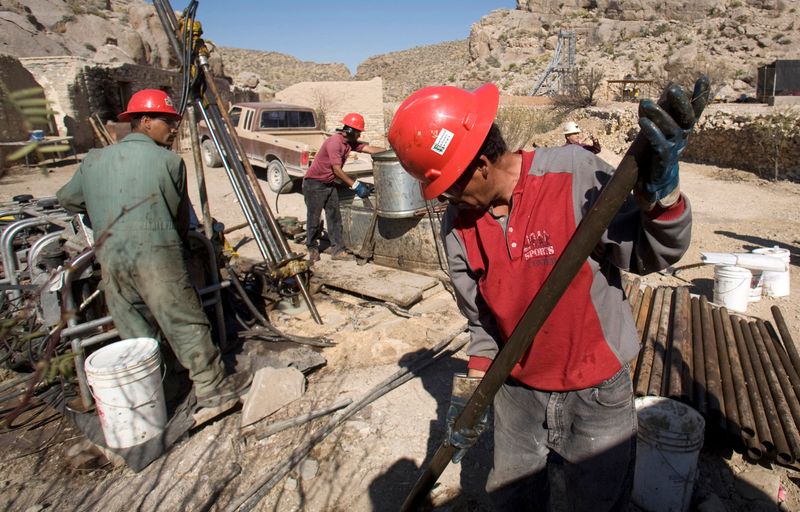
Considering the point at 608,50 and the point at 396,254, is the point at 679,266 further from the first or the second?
the point at 608,50

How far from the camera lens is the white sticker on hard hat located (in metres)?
1.58

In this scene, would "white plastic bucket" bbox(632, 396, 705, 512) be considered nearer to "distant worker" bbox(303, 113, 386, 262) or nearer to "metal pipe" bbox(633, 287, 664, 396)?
"metal pipe" bbox(633, 287, 664, 396)

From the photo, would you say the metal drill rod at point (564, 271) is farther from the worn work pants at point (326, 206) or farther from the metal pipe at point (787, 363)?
the worn work pants at point (326, 206)

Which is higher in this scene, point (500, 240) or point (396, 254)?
point (500, 240)

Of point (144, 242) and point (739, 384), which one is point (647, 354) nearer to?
point (739, 384)

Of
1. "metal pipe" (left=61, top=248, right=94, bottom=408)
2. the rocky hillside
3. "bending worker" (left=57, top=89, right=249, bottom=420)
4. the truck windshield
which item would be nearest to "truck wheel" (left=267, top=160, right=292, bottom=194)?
the truck windshield

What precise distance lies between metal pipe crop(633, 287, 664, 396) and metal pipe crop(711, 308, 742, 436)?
43 cm

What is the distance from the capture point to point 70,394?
3.70 metres

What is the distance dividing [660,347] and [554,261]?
2503mm

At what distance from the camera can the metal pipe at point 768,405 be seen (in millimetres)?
2654

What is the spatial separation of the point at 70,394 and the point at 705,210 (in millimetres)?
9938

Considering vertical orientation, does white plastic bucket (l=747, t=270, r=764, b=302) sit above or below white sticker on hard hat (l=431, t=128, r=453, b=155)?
below

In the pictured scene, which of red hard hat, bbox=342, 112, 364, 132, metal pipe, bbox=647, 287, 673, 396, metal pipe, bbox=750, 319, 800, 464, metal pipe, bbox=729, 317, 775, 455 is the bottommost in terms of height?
metal pipe, bbox=750, 319, 800, 464

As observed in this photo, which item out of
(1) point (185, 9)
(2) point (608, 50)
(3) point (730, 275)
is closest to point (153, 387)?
(1) point (185, 9)
